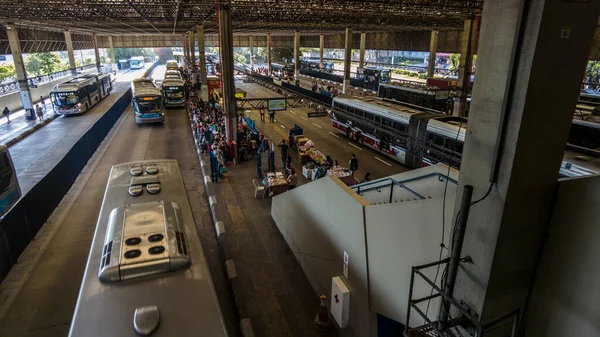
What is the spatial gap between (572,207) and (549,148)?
740 mm

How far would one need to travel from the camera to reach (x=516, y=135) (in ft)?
14.0

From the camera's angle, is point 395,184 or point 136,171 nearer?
point 395,184

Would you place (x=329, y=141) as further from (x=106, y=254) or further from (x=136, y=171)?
(x=106, y=254)

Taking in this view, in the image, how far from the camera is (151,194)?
8.75m

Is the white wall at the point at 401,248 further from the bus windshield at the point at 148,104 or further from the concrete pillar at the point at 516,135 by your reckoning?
the bus windshield at the point at 148,104

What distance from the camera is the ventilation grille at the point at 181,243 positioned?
6.21 m

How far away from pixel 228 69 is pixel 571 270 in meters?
17.9

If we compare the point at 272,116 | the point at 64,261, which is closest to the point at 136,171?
the point at 64,261

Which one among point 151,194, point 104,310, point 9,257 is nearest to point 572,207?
point 104,310

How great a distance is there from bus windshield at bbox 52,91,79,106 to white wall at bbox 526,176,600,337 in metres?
35.2

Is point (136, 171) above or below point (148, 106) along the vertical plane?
above

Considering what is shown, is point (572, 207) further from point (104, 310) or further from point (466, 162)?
point (104, 310)

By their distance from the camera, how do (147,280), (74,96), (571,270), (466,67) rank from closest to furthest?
(571,270), (147,280), (466,67), (74,96)

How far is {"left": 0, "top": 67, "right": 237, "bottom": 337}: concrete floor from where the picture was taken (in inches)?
343
